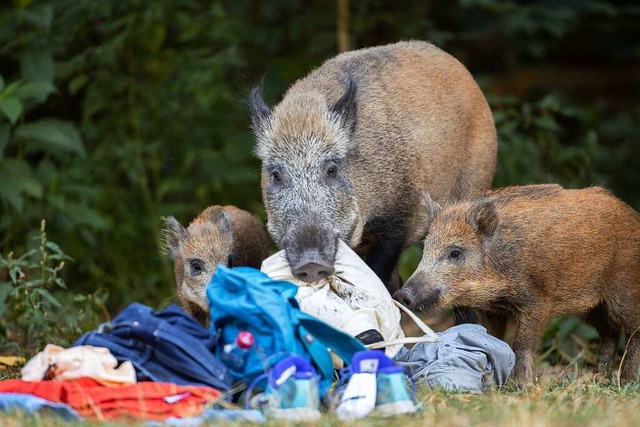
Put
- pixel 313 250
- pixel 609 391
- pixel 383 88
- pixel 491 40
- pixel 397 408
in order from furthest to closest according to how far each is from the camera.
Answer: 1. pixel 491 40
2. pixel 383 88
3. pixel 313 250
4. pixel 609 391
5. pixel 397 408

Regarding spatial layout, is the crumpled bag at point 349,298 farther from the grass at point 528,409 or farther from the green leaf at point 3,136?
the green leaf at point 3,136

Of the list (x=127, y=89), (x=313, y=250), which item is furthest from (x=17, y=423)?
(x=127, y=89)

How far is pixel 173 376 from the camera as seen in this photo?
15.5 feet

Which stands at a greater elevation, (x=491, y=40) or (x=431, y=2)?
(x=431, y=2)

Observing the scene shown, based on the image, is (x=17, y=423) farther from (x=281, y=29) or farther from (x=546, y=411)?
(x=281, y=29)

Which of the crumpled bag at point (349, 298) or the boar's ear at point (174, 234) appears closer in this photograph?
the crumpled bag at point (349, 298)

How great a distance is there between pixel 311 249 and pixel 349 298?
354 millimetres

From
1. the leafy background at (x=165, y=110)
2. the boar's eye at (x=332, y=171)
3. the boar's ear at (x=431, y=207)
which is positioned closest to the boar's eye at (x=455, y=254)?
the boar's ear at (x=431, y=207)

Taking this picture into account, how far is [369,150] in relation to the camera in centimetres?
684

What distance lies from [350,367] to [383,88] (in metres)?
2.88

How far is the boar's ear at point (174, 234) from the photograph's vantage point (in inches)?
271

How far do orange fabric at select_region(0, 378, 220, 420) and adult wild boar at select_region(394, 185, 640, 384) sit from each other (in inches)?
69.8

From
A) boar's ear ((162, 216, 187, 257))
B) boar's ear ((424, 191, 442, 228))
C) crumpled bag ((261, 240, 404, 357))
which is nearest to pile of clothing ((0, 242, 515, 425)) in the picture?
crumpled bag ((261, 240, 404, 357))

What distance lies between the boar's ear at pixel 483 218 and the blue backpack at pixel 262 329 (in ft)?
4.86
